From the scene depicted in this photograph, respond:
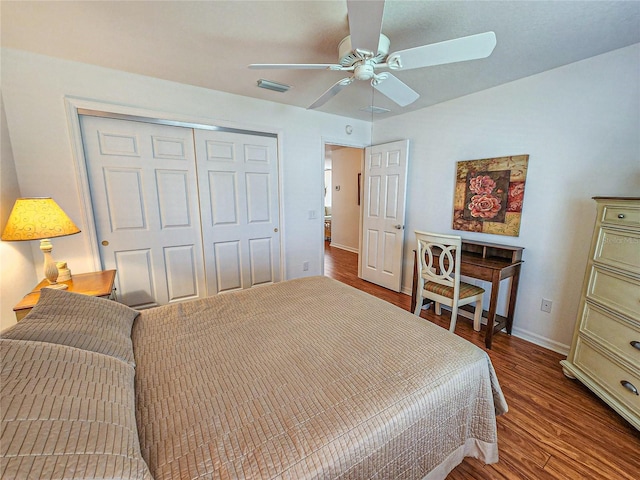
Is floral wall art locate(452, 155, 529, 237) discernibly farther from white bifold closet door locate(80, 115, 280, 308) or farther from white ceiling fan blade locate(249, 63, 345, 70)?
white bifold closet door locate(80, 115, 280, 308)

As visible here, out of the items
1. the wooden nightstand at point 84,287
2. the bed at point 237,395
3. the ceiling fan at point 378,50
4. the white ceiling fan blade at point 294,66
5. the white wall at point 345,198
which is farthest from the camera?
the white wall at point 345,198

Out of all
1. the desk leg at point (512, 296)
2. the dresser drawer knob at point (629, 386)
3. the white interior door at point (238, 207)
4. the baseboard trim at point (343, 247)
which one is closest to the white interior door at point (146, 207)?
the white interior door at point (238, 207)

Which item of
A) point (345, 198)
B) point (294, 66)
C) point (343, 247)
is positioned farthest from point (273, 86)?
point (343, 247)

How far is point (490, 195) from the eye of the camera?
2.58 metres

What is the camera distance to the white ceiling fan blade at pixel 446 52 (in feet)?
4.10

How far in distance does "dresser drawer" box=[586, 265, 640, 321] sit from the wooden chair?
0.81 m

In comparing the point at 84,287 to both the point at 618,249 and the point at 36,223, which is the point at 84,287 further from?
the point at 618,249

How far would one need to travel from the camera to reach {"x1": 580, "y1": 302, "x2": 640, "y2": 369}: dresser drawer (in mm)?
1476

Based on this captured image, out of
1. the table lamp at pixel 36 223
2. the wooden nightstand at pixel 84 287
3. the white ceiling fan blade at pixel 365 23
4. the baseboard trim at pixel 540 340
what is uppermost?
the white ceiling fan blade at pixel 365 23

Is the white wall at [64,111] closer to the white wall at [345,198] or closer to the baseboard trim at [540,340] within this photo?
the white wall at [345,198]

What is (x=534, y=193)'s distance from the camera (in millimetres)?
2303

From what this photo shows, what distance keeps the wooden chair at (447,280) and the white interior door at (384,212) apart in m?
0.90

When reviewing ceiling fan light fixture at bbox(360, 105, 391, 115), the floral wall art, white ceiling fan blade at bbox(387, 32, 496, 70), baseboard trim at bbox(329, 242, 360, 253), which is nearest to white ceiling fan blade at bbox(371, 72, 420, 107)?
white ceiling fan blade at bbox(387, 32, 496, 70)

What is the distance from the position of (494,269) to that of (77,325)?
109 inches
